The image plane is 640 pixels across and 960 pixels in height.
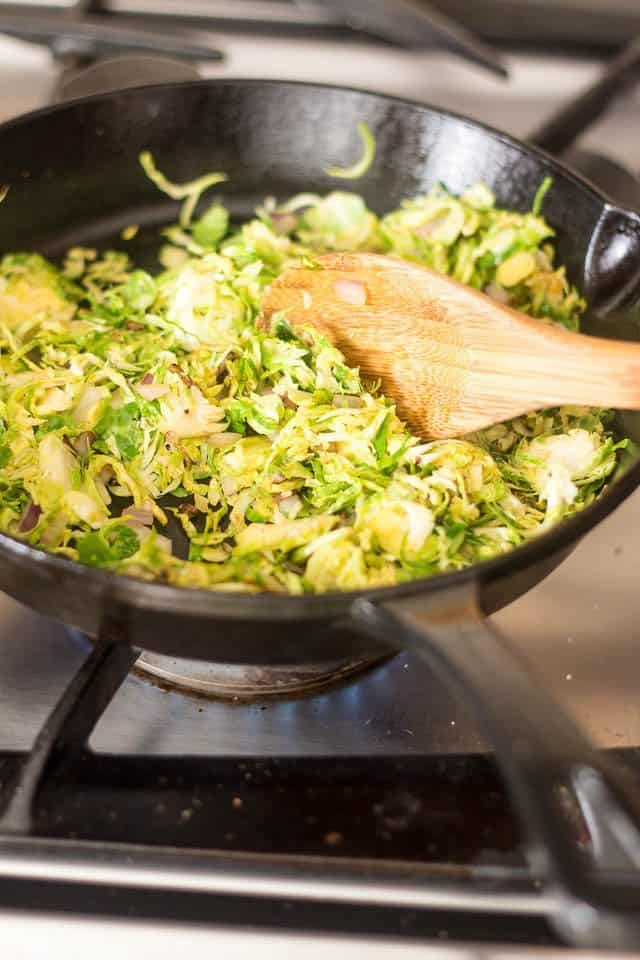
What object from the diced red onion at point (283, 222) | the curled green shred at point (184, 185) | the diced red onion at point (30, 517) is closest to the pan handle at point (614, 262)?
the diced red onion at point (283, 222)

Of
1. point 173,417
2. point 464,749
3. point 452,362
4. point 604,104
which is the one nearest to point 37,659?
point 173,417

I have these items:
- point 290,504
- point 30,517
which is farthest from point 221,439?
point 30,517

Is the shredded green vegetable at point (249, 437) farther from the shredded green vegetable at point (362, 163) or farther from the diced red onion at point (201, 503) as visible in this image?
the shredded green vegetable at point (362, 163)

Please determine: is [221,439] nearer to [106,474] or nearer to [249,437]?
[249,437]

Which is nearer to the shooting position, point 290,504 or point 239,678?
point 239,678

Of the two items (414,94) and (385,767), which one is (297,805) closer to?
(385,767)

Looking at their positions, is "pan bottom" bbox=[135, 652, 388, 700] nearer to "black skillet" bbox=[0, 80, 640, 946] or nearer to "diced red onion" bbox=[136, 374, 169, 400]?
"black skillet" bbox=[0, 80, 640, 946]

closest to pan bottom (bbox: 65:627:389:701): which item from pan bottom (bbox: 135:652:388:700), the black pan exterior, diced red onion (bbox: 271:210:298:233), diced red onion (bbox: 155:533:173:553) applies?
pan bottom (bbox: 135:652:388:700)
